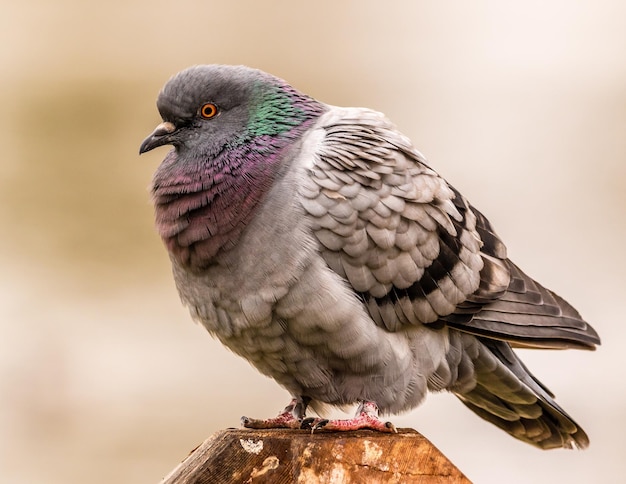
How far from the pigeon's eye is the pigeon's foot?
1.76m

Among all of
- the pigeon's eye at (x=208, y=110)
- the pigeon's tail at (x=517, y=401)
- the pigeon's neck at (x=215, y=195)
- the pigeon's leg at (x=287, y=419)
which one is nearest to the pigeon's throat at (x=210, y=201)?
the pigeon's neck at (x=215, y=195)

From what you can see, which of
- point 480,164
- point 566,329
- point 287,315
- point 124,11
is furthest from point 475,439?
point 124,11

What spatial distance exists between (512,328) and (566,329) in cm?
29

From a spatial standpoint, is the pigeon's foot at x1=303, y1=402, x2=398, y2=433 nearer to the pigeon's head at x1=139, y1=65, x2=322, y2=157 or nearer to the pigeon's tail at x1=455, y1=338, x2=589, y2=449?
the pigeon's tail at x1=455, y1=338, x2=589, y2=449

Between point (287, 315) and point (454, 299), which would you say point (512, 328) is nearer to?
point (454, 299)

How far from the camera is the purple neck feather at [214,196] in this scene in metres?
4.99

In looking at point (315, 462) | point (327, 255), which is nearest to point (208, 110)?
point (327, 255)

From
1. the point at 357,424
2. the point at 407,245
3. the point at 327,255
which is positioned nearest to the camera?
the point at 357,424

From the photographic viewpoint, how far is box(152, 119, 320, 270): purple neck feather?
499cm

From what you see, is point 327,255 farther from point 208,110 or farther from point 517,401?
point 517,401

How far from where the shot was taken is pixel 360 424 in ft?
15.0

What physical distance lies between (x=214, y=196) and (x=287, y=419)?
3.99 ft

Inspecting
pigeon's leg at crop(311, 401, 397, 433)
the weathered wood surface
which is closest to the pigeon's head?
pigeon's leg at crop(311, 401, 397, 433)

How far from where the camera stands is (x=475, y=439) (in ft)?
30.7
